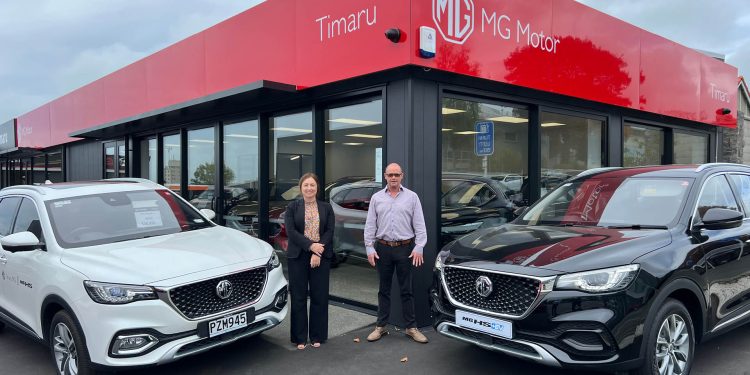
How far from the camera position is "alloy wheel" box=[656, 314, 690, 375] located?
3.55 metres

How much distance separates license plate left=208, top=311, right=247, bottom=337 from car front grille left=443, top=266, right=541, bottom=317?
67.3 inches

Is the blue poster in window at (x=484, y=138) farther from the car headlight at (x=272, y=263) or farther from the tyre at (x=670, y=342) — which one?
the tyre at (x=670, y=342)

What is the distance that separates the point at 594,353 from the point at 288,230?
2850 millimetres

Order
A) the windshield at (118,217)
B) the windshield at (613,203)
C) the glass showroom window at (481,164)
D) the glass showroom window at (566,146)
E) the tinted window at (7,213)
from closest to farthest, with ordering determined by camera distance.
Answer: the windshield at (613,203) → the windshield at (118,217) → the tinted window at (7,213) → the glass showroom window at (481,164) → the glass showroom window at (566,146)

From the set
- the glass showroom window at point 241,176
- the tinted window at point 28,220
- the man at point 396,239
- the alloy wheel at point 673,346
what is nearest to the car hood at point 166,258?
the tinted window at point 28,220

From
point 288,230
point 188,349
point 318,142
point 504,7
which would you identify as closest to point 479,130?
point 504,7

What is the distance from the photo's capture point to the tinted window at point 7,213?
5195 millimetres

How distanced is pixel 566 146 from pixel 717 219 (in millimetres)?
4401

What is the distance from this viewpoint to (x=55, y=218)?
→ 4613mm

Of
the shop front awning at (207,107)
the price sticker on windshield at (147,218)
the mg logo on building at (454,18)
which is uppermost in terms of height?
the mg logo on building at (454,18)

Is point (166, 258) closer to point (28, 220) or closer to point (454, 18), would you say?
point (28, 220)

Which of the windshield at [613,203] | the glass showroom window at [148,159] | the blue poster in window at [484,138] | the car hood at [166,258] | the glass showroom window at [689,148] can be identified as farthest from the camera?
the glass showroom window at [148,159]

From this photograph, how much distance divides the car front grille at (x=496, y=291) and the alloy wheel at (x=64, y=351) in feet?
9.74

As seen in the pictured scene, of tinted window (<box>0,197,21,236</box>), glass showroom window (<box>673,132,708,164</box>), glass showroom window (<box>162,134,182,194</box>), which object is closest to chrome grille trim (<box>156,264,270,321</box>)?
tinted window (<box>0,197,21,236</box>)
